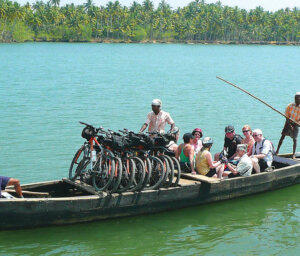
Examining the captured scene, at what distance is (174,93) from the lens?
39.3 m

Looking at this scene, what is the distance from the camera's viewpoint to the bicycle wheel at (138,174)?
11.6m

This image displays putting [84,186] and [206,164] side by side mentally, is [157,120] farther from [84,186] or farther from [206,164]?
[84,186]

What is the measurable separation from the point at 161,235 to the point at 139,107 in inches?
786

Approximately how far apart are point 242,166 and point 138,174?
2737 millimetres

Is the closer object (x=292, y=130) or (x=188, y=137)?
(x=188, y=137)

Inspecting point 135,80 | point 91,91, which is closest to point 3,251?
point 91,91

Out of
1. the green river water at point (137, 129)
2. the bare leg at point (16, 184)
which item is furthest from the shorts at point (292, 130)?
the bare leg at point (16, 184)

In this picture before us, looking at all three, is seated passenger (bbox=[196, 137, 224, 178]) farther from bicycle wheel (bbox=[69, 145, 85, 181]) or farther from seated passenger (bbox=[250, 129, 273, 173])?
bicycle wheel (bbox=[69, 145, 85, 181])

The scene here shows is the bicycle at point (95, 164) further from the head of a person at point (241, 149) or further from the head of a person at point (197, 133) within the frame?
the head of a person at point (241, 149)

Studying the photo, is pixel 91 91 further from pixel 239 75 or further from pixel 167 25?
pixel 167 25

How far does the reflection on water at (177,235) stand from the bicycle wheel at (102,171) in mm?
834

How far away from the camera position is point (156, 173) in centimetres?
1216

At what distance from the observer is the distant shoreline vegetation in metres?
150

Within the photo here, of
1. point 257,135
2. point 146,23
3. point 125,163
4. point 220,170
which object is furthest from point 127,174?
point 146,23
